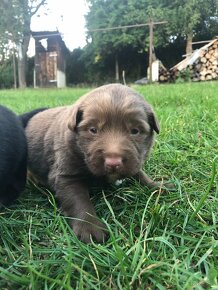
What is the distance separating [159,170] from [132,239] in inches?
59.1

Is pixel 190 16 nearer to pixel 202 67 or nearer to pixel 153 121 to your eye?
pixel 202 67

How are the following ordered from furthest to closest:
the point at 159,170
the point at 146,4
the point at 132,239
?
1. the point at 146,4
2. the point at 159,170
3. the point at 132,239

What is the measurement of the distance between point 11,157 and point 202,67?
922 inches

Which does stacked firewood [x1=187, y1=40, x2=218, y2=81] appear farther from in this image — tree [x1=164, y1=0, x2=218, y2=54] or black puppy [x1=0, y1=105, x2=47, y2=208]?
black puppy [x1=0, y1=105, x2=47, y2=208]

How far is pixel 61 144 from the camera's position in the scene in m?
3.28

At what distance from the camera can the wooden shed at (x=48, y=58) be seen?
123 feet

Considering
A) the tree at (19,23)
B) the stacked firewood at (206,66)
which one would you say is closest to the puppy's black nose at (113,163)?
the stacked firewood at (206,66)

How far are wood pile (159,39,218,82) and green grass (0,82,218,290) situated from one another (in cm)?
2125

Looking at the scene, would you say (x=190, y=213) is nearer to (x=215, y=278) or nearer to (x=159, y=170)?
(x=215, y=278)

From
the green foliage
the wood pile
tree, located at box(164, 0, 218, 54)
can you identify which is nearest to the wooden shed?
the green foliage

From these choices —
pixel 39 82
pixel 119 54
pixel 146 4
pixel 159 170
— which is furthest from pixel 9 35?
pixel 159 170

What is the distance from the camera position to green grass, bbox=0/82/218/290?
193cm

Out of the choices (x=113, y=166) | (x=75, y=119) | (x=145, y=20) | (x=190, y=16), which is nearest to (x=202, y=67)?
(x=190, y=16)

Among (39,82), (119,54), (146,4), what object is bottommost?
(39,82)
